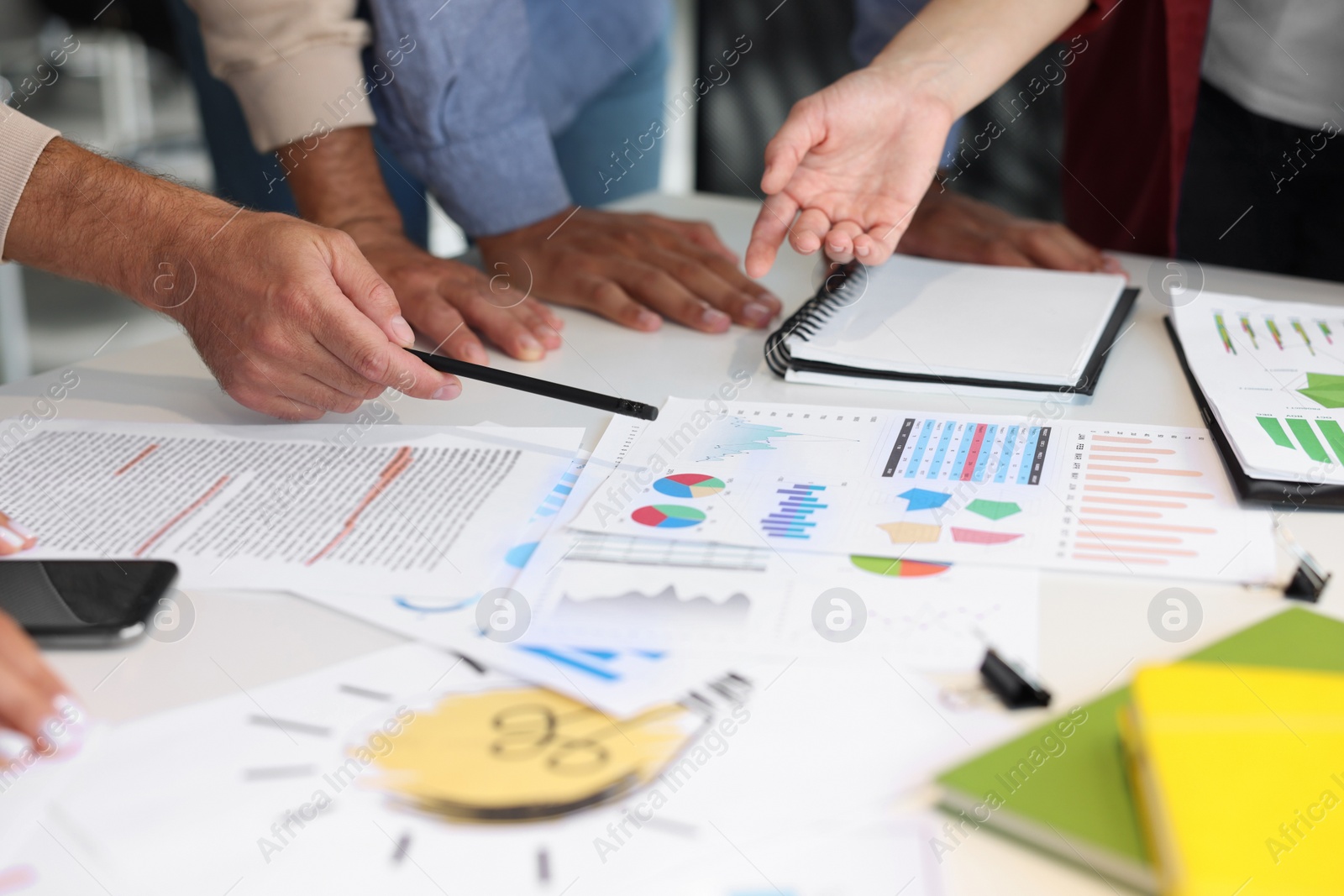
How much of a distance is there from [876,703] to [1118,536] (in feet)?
0.72

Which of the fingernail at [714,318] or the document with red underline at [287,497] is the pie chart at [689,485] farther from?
the fingernail at [714,318]

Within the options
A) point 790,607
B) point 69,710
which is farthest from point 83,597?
point 790,607

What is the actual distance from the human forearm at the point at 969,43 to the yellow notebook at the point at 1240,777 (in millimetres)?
727

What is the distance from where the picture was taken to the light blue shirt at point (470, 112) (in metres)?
1.10

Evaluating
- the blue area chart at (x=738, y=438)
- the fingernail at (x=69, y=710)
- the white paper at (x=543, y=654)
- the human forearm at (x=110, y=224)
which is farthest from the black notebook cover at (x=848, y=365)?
the fingernail at (x=69, y=710)

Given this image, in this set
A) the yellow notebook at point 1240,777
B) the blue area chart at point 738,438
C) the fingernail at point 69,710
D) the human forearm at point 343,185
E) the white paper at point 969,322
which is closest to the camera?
A: the yellow notebook at point 1240,777

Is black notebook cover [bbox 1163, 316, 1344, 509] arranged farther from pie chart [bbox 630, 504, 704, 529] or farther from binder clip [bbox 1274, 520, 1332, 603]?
pie chart [bbox 630, 504, 704, 529]

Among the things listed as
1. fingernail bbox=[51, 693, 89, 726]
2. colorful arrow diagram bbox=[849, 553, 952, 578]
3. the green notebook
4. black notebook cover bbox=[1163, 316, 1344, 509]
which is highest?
fingernail bbox=[51, 693, 89, 726]

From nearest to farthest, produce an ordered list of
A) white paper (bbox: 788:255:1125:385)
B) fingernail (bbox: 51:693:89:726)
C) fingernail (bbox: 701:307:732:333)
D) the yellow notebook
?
the yellow notebook, fingernail (bbox: 51:693:89:726), white paper (bbox: 788:255:1125:385), fingernail (bbox: 701:307:732:333)

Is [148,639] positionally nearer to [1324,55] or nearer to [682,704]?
[682,704]

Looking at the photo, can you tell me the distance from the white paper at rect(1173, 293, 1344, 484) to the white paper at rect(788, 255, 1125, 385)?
84 millimetres

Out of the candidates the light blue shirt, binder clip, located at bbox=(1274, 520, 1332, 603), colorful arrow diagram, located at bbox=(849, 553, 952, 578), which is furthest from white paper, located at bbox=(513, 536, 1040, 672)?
the light blue shirt

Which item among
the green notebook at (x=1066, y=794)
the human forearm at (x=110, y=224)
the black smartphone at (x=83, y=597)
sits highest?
the human forearm at (x=110, y=224)

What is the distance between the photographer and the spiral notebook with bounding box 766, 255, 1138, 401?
837 millimetres
